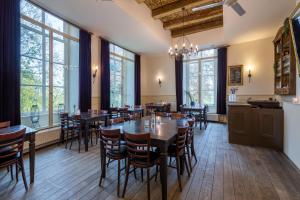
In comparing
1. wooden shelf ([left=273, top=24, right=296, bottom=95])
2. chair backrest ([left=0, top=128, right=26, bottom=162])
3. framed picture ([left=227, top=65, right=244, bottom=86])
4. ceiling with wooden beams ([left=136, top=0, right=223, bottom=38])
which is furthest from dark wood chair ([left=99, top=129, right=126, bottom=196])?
framed picture ([left=227, top=65, right=244, bottom=86])

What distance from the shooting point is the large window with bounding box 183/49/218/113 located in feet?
24.4

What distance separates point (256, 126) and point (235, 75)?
3280 millimetres

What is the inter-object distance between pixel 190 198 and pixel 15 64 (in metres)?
4.12

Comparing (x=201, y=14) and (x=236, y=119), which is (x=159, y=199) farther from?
(x=201, y=14)

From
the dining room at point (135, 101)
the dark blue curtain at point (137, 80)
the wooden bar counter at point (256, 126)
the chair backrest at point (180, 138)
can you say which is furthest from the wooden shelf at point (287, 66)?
the dark blue curtain at point (137, 80)

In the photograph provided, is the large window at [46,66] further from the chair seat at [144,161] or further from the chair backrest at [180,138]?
the chair backrest at [180,138]

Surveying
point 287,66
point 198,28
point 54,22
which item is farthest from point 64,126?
point 198,28

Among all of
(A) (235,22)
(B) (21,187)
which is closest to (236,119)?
(A) (235,22)

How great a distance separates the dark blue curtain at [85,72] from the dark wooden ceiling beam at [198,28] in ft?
12.9

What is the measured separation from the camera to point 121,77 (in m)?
7.29

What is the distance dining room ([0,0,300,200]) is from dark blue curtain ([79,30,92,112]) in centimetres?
3

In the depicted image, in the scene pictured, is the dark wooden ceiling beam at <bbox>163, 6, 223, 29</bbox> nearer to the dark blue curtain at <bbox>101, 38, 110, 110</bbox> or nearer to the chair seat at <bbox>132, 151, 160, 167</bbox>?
the dark blue curtain at <bbox>101, 38, 110, 110</bbox>

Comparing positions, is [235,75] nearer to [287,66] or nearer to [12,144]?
[287,66]

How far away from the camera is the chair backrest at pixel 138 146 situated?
1.94 metres
